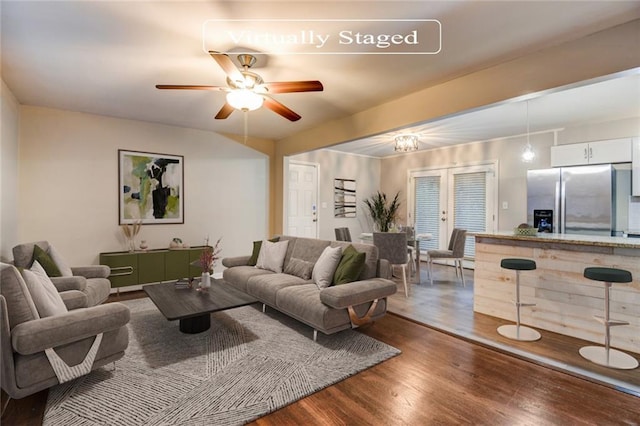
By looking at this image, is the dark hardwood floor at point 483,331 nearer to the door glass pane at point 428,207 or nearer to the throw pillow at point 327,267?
the throw pillow at point 327,267

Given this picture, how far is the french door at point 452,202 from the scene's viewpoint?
5.97m

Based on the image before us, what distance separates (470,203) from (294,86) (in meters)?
4.99

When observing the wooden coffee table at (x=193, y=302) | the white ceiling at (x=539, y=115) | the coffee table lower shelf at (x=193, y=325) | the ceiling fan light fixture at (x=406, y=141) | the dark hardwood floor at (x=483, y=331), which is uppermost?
the white ceiling at (x=539, y=115)

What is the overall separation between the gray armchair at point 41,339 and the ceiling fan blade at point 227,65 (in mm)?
1853

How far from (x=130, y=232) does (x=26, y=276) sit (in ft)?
8.59

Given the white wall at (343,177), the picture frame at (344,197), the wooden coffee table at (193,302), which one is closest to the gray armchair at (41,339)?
the wooden coffee table at (193,302)

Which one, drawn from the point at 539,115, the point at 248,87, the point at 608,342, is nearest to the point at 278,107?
the point at 248,87

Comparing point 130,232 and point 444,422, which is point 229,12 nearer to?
point 444,422

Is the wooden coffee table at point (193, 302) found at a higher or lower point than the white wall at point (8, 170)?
lower

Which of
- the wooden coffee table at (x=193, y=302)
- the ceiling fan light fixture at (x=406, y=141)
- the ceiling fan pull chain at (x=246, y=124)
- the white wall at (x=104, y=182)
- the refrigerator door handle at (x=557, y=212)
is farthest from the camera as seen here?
the ceiling fan light fixture at (x=406, y=141)

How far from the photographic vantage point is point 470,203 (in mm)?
6215

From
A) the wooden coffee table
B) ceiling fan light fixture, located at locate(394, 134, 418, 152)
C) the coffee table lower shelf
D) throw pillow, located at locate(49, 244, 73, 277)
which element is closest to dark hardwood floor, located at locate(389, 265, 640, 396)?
the wooden coffee table

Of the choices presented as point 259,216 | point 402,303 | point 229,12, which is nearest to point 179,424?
point 229,12

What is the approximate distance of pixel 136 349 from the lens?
8.86 ft
